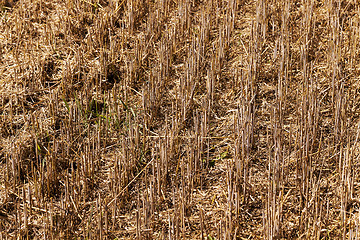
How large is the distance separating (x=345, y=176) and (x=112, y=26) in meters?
3.03

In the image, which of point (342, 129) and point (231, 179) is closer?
point (231, 179)

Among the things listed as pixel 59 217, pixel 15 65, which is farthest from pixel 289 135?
pixel 15 65

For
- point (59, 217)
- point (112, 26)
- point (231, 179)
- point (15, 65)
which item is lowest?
point (59, 217)

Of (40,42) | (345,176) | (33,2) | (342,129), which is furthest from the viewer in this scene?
(33,2)

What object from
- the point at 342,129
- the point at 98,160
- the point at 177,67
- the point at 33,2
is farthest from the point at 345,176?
the point at 33,2

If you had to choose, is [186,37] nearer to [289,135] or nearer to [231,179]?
[289,135]

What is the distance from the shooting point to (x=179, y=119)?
415 centimetres

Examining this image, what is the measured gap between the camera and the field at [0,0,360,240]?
3363mm

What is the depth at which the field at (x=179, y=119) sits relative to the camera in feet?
11.0

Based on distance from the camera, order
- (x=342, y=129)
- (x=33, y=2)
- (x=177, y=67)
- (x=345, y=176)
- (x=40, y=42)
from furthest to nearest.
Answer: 1. (x=33, y=2)
2. (x=40, y=42)
3. (x=177, y=67)
4. (x=342, y=129)
5. (x=345, y=176)

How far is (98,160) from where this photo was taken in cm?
394

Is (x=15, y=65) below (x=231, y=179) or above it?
above

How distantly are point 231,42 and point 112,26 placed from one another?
1.24m

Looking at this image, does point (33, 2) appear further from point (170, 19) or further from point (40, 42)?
point (170, 19)
